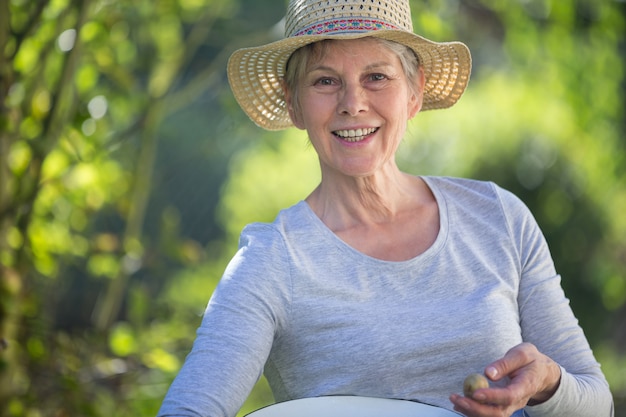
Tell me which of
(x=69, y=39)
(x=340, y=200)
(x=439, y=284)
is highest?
(x=69, y=39)

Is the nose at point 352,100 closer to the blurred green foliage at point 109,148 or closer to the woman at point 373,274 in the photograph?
the woman at point 373,274

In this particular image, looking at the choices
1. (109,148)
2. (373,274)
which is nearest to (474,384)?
(373,274)

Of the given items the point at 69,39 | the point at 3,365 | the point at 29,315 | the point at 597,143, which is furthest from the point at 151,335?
the point at 597,143

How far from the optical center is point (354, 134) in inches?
70.4

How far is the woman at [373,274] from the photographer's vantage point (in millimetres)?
1634

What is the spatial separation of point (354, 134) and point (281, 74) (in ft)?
0.96

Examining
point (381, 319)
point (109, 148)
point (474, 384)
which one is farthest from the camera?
point (109, 148)

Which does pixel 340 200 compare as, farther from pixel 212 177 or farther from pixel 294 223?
pixel 212 177

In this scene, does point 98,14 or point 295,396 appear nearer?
point 295,396

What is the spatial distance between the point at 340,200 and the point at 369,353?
342 mm

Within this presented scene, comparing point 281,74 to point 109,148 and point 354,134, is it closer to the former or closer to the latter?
point 354,134

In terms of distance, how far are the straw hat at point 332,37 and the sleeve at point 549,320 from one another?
0.33m

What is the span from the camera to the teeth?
5.87ft

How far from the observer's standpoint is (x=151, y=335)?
3027 millimetres
